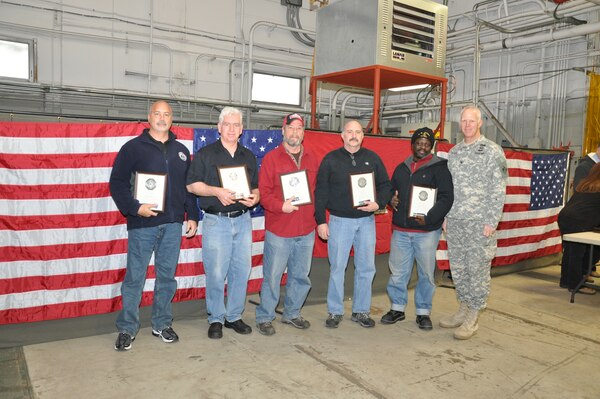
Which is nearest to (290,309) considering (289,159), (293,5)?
(289,159)

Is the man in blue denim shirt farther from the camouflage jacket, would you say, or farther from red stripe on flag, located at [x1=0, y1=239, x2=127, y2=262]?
the camouflage jacket

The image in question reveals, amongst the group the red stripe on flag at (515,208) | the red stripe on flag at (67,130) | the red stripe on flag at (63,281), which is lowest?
the red stripe on flag at (63,281)

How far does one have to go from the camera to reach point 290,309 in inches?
156

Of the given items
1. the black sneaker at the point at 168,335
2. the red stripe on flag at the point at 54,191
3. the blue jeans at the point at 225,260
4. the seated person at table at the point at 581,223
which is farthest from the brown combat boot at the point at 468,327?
the red stripe on flag at the point at 54,191

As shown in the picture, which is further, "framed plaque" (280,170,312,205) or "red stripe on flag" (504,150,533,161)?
"red stripe on flag" (504,150,533,161)

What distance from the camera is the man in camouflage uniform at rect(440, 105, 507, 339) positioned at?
3619 millimetres

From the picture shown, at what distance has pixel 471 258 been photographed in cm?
373

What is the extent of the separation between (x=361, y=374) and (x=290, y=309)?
105 centimetres

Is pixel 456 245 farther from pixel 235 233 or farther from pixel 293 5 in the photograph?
pixel 293 5

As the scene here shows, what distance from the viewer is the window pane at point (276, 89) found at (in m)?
10.4

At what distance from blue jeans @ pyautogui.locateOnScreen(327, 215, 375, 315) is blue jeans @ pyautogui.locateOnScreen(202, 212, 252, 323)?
0.73 meters

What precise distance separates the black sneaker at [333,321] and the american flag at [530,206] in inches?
88.2

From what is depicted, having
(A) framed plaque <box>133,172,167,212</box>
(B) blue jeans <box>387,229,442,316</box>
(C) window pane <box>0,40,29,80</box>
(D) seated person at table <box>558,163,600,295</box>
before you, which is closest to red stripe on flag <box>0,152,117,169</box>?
(A) framed plaque <box>133,172,167,212</box>

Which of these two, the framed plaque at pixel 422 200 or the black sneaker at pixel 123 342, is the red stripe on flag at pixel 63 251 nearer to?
the black sneaker at pixel 123 342
